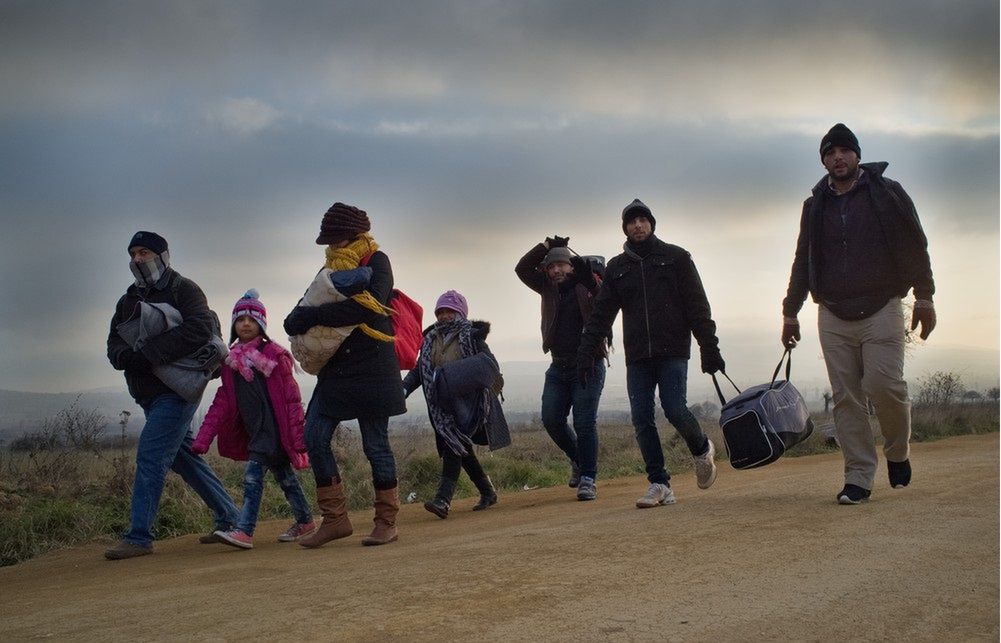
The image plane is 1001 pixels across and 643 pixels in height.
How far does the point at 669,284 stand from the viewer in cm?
741

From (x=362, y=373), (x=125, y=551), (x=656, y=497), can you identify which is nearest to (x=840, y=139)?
(x=656, y=497)

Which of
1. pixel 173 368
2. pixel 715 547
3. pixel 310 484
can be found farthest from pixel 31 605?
pixel 310 484

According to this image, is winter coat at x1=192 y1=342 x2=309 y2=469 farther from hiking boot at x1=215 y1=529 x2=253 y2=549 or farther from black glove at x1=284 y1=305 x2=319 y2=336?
black glove at x1=284 y1=305 x2=319 y2=336

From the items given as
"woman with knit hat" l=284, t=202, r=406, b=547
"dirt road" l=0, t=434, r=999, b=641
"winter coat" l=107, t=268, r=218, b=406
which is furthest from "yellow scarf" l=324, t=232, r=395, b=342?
"dirt road" l=0, t=434, r=999, b=641

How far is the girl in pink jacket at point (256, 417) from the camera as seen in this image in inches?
277

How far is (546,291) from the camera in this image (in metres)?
9.30

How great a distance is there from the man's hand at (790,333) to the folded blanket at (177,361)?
4141 millimetres

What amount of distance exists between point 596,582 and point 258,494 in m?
3.53

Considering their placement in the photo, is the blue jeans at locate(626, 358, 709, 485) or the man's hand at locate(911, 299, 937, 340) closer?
the man's hand at locate(911, 299, 937, 340)

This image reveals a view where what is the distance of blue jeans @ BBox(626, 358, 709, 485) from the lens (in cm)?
730

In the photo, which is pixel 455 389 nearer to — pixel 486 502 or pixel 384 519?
pixel 486 502

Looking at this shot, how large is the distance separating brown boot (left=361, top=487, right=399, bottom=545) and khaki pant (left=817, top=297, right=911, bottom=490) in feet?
10.1

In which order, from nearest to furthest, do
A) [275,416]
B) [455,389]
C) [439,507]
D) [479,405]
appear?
[275,416] → [439,507] → [455,389] → [479,405]

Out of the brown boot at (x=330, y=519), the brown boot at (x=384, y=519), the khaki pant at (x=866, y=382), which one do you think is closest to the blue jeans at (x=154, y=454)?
the brown boot at (x=330, y=519)
